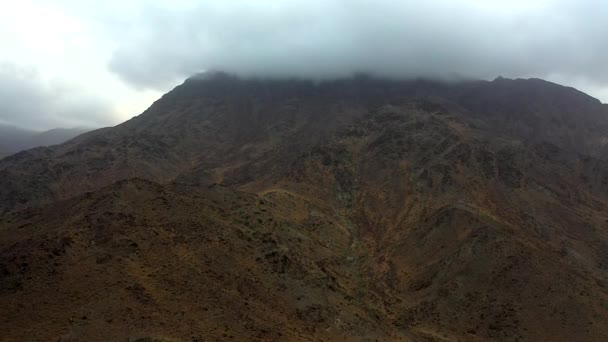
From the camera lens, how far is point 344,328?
158 ft

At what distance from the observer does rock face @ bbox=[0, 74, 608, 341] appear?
41.8 meters

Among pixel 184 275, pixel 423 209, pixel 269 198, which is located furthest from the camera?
pixel 423 209

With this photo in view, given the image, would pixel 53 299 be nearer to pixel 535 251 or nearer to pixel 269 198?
pixel 269 198

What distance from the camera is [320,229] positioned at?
78.2 m

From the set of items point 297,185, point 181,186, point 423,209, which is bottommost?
point 423,209

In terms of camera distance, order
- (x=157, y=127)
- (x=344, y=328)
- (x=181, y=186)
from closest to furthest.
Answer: (x=344, y=328), (x=181, y=186), (x=157, y=127)

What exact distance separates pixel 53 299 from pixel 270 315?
1749cm

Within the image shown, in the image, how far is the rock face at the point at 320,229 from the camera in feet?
137

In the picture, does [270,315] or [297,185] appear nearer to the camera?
[270,315]

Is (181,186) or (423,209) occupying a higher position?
(181,186)

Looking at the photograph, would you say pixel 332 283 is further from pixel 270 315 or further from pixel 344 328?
pixel 270 315

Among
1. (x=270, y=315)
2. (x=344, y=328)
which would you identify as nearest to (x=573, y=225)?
(x=344, y=328)

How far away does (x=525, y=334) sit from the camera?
187 feet

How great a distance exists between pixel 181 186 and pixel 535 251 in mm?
47761
